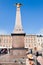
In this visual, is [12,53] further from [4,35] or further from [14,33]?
[4,35]

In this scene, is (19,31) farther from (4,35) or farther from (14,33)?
(4,35)

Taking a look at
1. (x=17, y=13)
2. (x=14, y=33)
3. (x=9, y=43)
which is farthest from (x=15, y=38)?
(x=9, y=43)

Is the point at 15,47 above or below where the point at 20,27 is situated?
below

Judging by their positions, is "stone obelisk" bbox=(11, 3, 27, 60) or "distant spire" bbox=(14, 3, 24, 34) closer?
"stone obelisk" bbox=(11, 3, 27, 60)

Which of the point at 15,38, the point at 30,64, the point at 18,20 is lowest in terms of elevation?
the point at 30,64

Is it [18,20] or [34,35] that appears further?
[34,35]

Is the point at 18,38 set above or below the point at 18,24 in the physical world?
below

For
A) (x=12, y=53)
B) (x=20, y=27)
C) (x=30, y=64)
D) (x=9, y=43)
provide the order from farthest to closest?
(x=9, y=43)
(x=20, y=27)
(x=12, y=53)
(x=30, y=64)

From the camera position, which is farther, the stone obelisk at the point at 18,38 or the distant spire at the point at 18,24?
the distant spire at the point at 18,24

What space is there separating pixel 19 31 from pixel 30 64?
15.8 meters

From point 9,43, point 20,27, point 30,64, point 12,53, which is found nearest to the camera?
point 30,64

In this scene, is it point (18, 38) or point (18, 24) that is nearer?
point (18, 38)

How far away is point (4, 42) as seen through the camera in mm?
122938

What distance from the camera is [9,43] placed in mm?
121062
